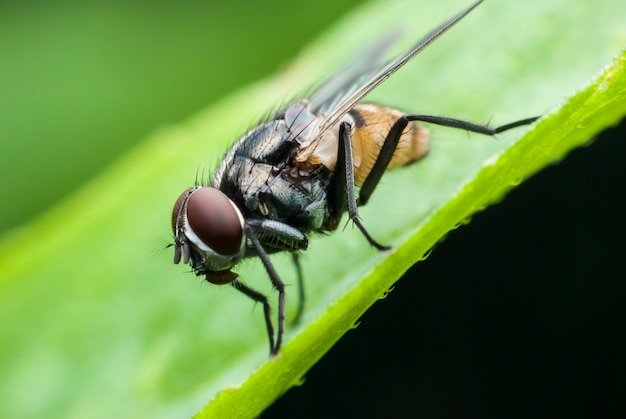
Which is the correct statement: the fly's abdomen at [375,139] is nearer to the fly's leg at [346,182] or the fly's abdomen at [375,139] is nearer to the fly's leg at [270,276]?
the fly's leg at [346,182]

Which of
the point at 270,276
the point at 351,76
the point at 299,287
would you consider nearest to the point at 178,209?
the point at 270,276

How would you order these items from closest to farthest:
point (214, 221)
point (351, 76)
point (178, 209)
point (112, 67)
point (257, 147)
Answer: point (214, 221) < point (178, 209) < point (257, 147) < point (351, 76) < point (112, 67)

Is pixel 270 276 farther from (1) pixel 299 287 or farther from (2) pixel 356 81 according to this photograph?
(2) pixel 356 81

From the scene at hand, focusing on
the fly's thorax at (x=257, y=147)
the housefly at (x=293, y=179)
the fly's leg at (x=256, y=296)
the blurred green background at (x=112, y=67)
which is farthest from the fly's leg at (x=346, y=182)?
the blurred green background at (x=112, y=67)

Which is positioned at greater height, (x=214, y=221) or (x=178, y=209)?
(x=178, y=209)

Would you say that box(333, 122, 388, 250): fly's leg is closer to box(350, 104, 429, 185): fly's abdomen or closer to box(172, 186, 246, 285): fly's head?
box(350, 104, 429, 185): fly's abdomen

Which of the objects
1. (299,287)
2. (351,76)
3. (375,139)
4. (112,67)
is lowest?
(299,287)
